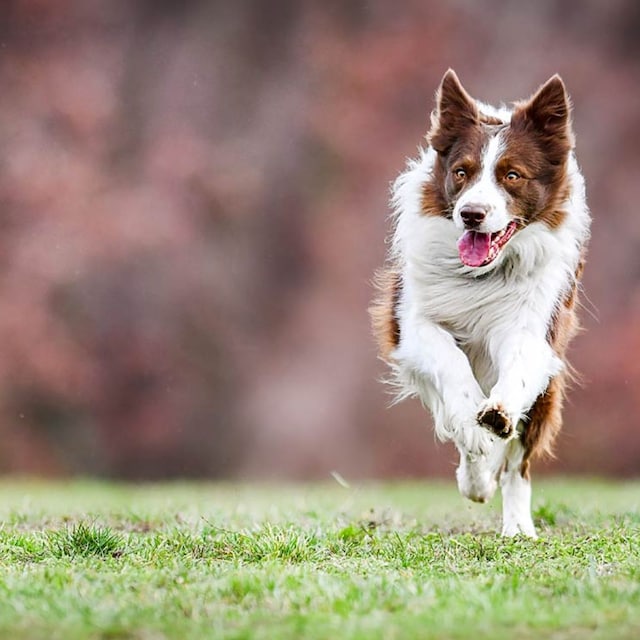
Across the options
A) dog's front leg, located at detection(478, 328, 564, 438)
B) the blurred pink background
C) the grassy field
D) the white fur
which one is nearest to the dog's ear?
the white fur

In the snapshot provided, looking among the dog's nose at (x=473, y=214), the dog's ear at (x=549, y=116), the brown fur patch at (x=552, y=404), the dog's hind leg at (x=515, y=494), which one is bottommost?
the dog's hind leg at (x=515, y=494)

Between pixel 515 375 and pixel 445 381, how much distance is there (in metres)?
0.34

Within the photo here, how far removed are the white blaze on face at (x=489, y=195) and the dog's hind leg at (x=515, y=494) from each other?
4.08 feet

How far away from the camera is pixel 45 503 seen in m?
8.59

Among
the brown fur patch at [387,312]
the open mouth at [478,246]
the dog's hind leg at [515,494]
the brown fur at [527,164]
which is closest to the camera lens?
the open mouth at [478,246]

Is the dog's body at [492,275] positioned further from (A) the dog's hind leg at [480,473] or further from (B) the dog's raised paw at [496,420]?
(B) the dog's raised paw at [496,420]

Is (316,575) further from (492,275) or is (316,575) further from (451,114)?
(451,114)

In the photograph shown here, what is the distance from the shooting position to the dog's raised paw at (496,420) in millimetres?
5660

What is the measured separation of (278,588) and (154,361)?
14.8m

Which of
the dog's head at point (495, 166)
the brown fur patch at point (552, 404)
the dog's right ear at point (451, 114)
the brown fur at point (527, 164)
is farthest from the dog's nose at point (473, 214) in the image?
the brown fur patch at point (552, 404)

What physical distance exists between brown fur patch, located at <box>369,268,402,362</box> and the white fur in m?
0.09

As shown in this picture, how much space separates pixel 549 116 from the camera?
21.4ft

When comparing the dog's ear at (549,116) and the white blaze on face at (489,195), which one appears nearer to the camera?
the white blaze on face at (489,195)

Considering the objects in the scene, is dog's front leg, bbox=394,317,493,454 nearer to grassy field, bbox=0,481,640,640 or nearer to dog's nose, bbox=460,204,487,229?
grassy field, bbox=0,481,640,640
